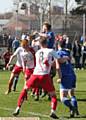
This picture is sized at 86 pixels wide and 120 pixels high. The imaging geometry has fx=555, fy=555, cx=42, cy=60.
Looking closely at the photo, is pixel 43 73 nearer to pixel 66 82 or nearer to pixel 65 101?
pixel 66 82

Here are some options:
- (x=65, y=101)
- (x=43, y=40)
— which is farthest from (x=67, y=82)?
(x=43, y=40)

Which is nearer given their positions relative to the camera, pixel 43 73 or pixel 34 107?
pixel 43 73

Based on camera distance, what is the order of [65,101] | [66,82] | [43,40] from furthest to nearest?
[66,82] < [65,101] < [43,40]

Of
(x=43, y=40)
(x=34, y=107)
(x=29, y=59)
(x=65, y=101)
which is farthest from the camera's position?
(x=29, y=59)

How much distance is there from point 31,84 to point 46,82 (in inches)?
14.1

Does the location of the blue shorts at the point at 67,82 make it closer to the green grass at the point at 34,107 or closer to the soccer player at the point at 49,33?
the green grass at the point at 34,107

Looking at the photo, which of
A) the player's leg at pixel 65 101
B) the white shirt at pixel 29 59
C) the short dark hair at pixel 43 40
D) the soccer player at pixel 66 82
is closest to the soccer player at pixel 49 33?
the white shirt at pixel 29 59

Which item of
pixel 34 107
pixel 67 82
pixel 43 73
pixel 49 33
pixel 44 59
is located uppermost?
pixel 49 33

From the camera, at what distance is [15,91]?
64.8 ft

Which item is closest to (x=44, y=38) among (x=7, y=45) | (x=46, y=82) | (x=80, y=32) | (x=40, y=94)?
(x=46, y=82)

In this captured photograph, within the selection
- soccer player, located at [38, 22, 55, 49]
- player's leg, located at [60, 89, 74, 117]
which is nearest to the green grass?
player's leg, located at [60, 89, 74, 117]

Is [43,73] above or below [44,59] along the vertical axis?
below

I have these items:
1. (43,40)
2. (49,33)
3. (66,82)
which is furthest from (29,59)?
(43,40)

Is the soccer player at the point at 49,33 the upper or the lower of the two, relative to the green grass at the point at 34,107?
upper
